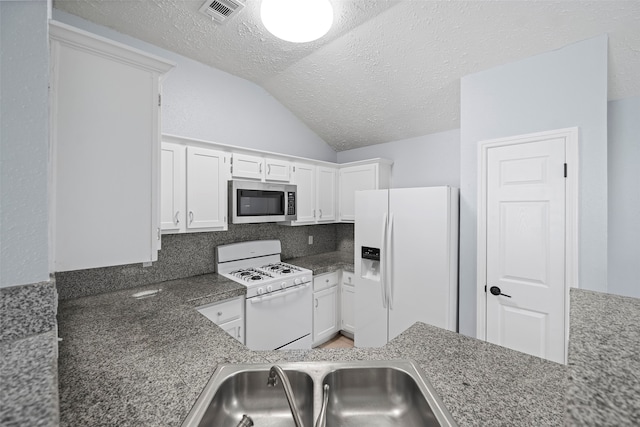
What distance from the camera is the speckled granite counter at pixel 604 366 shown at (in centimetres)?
34

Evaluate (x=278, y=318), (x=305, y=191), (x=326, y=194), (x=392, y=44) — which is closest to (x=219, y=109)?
(x=305, y=191)

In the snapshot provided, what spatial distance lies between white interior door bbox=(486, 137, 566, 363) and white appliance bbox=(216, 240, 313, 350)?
168 cm

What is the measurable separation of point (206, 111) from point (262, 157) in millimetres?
718

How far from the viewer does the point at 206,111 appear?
8.93ft

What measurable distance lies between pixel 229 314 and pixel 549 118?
2858mm

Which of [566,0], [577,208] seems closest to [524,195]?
[577,208]

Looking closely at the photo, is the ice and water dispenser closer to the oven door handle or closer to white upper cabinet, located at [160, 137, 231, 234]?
the oven door handle

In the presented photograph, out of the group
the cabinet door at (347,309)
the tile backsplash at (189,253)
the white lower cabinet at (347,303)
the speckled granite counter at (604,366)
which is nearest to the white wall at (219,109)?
the tile backsplash at (189,253)

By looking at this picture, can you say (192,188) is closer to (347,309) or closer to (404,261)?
(404,261)

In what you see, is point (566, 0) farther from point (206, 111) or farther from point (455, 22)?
point (206, 111)

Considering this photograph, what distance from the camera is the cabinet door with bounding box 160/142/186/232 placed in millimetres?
2164

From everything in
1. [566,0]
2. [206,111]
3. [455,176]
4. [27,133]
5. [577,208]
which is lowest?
[577,208]

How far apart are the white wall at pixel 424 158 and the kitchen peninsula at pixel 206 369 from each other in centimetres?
221

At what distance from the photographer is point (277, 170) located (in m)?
2.99
